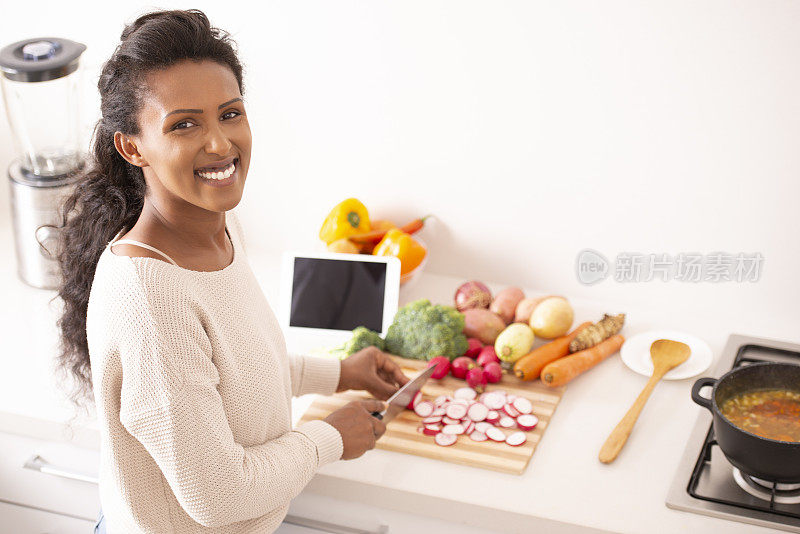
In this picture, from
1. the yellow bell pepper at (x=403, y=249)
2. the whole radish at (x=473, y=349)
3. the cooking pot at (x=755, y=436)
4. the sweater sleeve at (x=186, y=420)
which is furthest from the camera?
the yellow bell pepper at (x=403, y=249)

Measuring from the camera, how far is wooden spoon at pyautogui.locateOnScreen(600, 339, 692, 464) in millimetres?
1413

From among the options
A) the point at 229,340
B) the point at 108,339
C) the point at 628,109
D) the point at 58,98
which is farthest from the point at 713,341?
the point at 58,98

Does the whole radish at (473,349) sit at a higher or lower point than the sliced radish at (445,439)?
higher

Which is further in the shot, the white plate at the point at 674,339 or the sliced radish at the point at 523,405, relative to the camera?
the white plate at the point at 674,339

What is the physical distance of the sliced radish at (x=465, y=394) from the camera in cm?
155

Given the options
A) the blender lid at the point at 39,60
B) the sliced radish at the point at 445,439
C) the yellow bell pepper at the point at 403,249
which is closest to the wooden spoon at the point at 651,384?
the sliced radish at the point at 445,439

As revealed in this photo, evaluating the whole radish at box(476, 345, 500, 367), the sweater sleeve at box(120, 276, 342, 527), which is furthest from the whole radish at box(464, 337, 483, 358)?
the sweater sleeve at box(120, 276, 342, 527)

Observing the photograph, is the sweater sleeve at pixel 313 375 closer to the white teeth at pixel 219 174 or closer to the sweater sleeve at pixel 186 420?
the sweater sleeve at pixel 186 420

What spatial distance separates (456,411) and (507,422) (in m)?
0.08

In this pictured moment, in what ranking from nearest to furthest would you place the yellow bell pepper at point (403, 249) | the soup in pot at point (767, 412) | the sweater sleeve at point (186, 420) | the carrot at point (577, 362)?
1. the sweater sleeve at point (186, 420)
2. the soup in pot at point (767, 412)
3. the carrot at point (577, 362)
4. the yellow bell pepper at point (403, 249)

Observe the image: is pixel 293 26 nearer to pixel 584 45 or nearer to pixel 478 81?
pixel 478 81

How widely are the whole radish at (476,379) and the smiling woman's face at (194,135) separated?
61 centimetres

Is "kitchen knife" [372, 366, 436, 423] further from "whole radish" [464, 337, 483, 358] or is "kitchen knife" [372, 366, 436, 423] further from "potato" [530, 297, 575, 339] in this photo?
"potato" [530, 297, 575, 339]

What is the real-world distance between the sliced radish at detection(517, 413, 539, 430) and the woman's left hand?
20 centimetres
